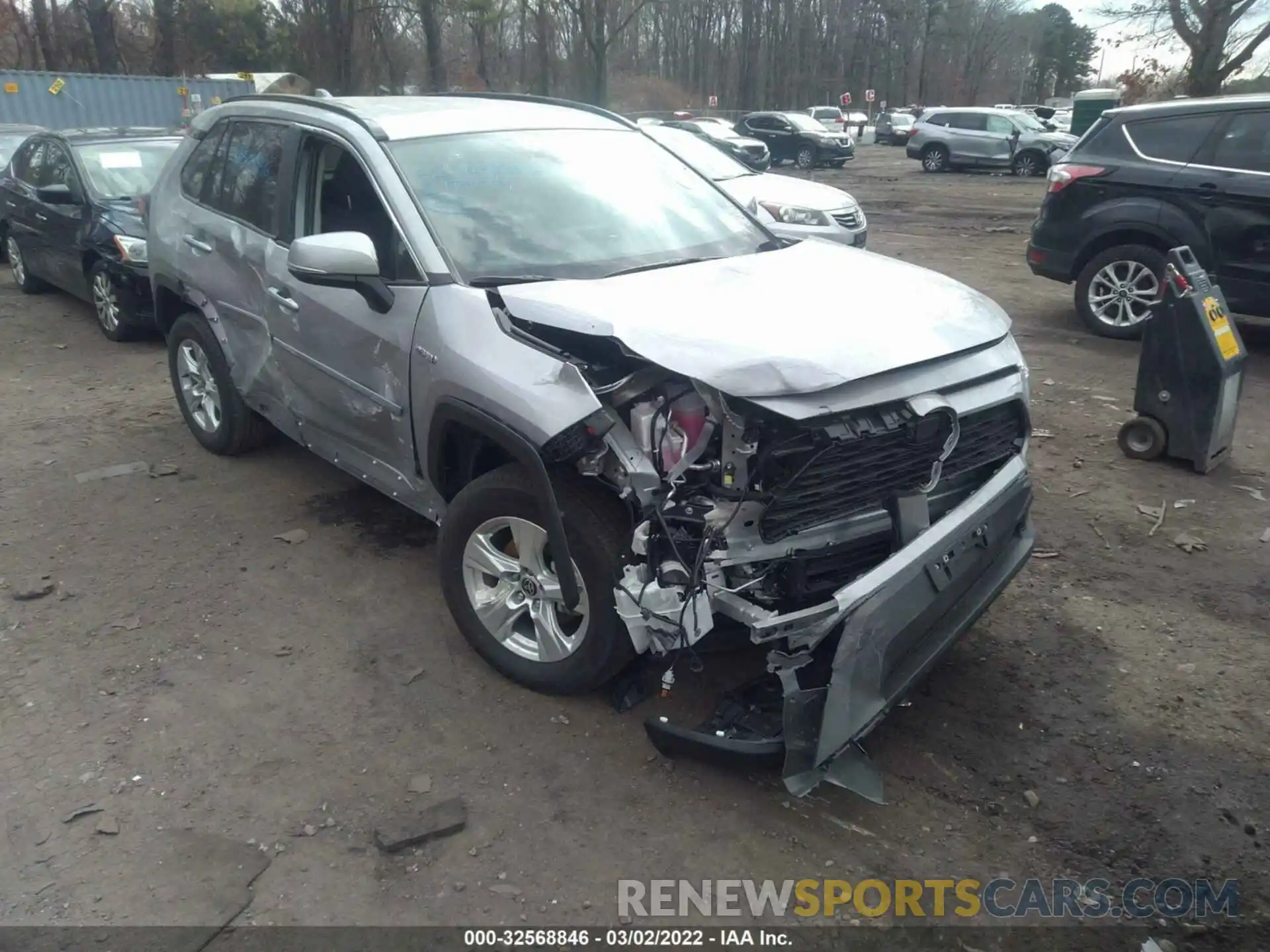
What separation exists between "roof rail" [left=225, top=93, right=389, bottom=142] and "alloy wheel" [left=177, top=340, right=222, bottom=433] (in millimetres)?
1341

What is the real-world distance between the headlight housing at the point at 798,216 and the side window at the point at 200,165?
6.22 m

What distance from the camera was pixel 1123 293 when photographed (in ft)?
26.7

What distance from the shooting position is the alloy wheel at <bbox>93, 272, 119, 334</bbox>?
325 inches

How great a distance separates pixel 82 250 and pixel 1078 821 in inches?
340

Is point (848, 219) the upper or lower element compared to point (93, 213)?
lower

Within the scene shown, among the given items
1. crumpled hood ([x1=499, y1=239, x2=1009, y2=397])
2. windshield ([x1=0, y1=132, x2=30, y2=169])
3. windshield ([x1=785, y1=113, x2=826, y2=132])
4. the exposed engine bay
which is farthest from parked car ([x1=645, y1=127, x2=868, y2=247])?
windshield ([x1=785, y1=113, x2=826, y2=132])

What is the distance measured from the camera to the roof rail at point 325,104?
409cm

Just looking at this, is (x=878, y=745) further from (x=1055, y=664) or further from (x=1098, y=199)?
(x=1098, y=199)

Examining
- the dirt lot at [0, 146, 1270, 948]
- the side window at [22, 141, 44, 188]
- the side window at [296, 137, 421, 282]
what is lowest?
the dirt lot at [0, 146, 1270, 948]

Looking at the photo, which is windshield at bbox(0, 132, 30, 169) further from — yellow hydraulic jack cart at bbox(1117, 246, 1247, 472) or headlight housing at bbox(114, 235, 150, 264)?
yellow hydraulic jack cart at bbox(1117, 246, 1247, 472)

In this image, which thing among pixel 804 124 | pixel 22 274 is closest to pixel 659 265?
pixel 22 274

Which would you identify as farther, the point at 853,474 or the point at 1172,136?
the point at 1172,136

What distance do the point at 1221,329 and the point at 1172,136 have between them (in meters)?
3.25

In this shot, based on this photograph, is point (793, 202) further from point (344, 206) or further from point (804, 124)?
point (804, 124)
